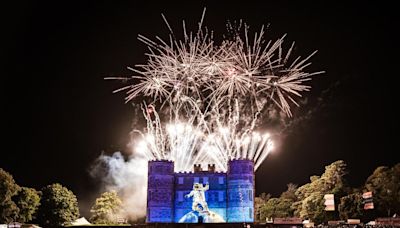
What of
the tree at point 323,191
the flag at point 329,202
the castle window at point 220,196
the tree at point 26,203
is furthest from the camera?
the tree at point 323,191

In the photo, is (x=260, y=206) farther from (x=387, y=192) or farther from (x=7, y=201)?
(x=7, y=201)

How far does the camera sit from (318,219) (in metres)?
73.7

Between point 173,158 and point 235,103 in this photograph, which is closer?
point 235,103

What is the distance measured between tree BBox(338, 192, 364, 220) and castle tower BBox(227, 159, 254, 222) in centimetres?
1267

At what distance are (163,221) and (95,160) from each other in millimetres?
41681

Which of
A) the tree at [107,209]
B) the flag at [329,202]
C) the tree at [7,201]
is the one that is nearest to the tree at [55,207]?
the tree at [7,201]

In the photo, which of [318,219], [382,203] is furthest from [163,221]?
[382,203]

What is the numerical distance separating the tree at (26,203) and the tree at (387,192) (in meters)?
42.5

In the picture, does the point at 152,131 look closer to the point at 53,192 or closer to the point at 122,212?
the point at 53,192

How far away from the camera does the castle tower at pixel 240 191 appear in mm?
64312

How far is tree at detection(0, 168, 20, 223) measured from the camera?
59938mm

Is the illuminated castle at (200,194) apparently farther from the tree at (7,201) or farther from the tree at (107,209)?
the tree at (107,209)

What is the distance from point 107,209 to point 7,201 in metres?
27.4

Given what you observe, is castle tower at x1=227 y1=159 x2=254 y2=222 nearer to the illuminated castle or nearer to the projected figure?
the illuminated castle
